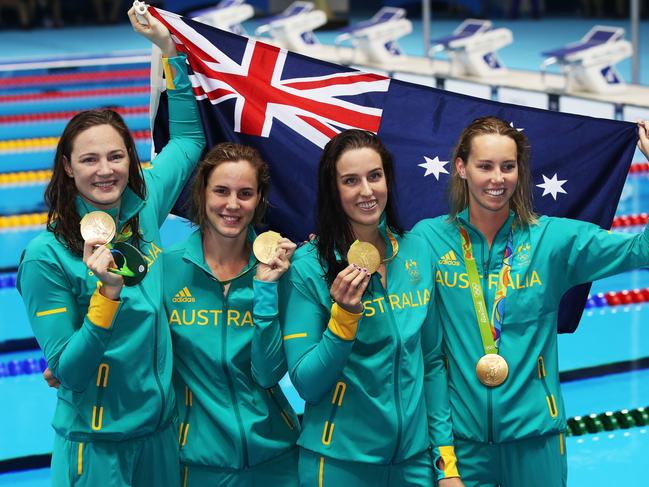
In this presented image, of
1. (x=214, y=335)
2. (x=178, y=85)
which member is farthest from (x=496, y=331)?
(x=178, y=85)

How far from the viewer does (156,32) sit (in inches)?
137

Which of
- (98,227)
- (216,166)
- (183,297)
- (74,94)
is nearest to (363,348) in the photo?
(183,297)

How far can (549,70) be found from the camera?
13969mm

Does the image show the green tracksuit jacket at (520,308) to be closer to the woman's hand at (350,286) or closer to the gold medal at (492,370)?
the gold medal at (492,370)

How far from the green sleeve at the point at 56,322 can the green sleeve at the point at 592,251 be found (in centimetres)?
121

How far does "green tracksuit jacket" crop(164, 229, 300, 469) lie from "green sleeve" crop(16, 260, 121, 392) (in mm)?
238

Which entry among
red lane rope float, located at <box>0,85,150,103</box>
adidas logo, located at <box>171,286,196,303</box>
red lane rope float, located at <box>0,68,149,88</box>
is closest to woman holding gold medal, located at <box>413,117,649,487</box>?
adidas logo, located at <box>171,286,196,303</box>

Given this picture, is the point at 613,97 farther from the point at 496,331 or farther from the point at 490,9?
the point at 490,9

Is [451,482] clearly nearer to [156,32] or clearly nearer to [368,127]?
[368,127]

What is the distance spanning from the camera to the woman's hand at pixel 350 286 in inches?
101

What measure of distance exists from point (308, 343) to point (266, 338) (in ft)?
0.35

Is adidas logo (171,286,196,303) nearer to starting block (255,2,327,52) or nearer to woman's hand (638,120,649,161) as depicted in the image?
woman's hand (638,120,649,161)

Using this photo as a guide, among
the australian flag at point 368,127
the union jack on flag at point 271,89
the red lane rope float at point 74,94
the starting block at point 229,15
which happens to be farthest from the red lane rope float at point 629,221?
the starting block at point 229,15

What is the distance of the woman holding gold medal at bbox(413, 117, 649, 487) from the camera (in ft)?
9.31
